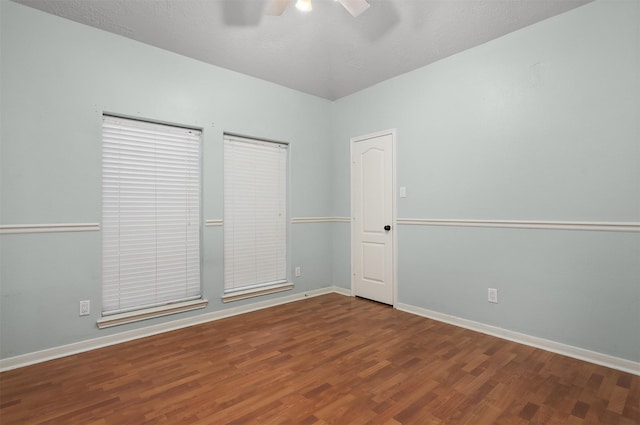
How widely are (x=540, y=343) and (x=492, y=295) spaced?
1.67 ft

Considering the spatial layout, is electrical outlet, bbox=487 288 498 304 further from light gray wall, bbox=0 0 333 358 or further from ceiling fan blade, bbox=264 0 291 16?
ceiling fan blade, bbox=264 0 291 16

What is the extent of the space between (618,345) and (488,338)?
880mm

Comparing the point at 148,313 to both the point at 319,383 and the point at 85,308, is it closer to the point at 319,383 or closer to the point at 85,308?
the point at 85,308

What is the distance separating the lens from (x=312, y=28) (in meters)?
3.06

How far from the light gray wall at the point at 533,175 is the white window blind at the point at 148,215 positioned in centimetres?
234

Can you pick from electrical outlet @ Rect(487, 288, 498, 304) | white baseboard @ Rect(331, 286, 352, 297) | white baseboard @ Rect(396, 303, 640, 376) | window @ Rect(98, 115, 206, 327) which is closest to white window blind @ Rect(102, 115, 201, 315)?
window @ Rect(98, 115, 206, 327)

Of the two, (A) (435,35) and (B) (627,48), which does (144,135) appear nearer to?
(A) (435,35)

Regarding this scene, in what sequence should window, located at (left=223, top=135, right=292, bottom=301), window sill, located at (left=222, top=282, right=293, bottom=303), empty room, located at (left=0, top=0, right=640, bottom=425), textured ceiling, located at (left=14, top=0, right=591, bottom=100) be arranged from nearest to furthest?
empty room, located at (left=0, top=0, right=640, bottom=425) → textured ceiling, located at (left=14, top=0, right=591, bottom=100) → window sill, located at (left=222, top=282, right=293, bottom=303) → window, located at (left=223, top=135, right=292, bottom=301)

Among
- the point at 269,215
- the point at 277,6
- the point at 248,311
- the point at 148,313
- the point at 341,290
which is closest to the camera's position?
the point at 277,6

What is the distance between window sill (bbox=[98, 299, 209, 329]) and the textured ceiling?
252 cm

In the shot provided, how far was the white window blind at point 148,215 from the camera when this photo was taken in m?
2.91

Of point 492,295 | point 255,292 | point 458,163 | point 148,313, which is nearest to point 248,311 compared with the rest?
point 255,292

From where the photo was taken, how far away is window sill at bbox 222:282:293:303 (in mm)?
3554

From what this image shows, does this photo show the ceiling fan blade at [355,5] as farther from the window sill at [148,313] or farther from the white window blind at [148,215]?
the window sill at [148,313]
